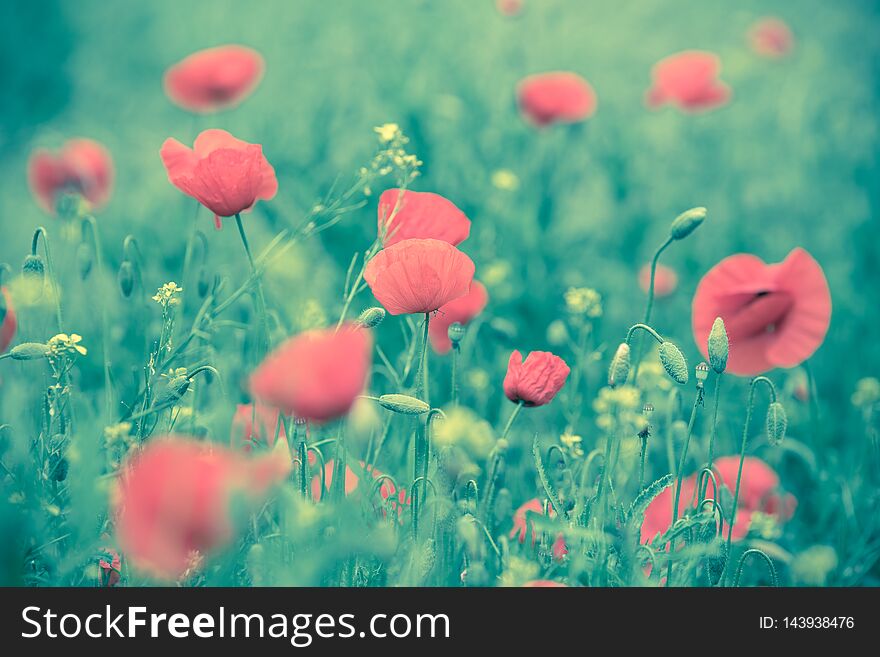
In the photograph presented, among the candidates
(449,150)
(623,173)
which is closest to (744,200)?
(623,173)

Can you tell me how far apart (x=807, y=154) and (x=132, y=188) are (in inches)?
88.5

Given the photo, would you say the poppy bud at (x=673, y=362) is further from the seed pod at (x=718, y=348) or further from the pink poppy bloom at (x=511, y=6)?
the pink poppy bloom at (x=511, y=6)

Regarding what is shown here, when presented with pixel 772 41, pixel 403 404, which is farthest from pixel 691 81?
pixel 403 404

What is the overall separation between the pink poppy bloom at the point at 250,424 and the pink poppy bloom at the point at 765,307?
0.63 m

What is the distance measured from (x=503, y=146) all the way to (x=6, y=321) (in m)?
1.47

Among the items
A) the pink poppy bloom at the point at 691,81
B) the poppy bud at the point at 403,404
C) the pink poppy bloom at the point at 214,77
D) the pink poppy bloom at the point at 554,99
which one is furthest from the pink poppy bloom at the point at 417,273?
the pink poppy bloom at the point at 691,81

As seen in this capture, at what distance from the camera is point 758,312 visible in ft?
4.14

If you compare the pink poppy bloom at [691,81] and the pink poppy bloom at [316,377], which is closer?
the pink poppy bloom at [316,377]

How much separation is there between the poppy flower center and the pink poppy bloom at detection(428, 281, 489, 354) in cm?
38

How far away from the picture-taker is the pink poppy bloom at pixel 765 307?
1248 millimetres

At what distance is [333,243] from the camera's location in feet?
6.78

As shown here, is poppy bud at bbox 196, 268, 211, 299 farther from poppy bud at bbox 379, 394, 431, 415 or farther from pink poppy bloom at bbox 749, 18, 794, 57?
pink poppy bloom at bbox 749, 18, 794, 57

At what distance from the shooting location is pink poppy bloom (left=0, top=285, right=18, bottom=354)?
1.18m

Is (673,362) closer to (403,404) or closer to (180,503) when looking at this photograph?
(403,404)
